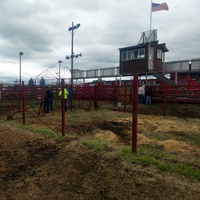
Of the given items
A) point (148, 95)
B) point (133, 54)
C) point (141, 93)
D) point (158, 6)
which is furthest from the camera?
point (133, 54)

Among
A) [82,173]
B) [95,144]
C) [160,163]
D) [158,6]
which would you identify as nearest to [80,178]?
[82,173]

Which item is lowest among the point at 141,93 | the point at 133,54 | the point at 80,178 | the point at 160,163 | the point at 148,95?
the point at 80,178

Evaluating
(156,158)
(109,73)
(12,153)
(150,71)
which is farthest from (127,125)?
(109,73)

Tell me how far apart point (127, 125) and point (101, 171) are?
503cm

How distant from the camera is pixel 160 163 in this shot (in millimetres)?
4152

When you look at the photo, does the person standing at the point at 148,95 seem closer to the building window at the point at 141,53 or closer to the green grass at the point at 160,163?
the green grass at the point at 160,163

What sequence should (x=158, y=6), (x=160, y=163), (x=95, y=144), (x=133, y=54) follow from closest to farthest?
(x=160, y=163), (x=95, y=144), (x=158, y=6), (x=133, y=54)

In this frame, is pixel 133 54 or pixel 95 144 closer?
pixel 95 144

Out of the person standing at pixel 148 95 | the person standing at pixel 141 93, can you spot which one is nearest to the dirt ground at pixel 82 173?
the person standing at pixel 148 95

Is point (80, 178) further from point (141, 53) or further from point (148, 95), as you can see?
point (141, 53)

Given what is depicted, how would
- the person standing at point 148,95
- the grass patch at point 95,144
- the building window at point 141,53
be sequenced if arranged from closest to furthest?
the grass patch at point 95,144 < the person standing at point 148,95 < the building window at point 141,53

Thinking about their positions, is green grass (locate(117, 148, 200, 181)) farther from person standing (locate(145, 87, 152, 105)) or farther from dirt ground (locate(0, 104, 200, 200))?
person standing (locate(145, 87, 152, 105))

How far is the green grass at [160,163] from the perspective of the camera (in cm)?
377

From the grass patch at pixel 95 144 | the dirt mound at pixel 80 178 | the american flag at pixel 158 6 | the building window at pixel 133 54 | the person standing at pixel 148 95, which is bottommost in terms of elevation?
the dirt mound at pixel 80 178
